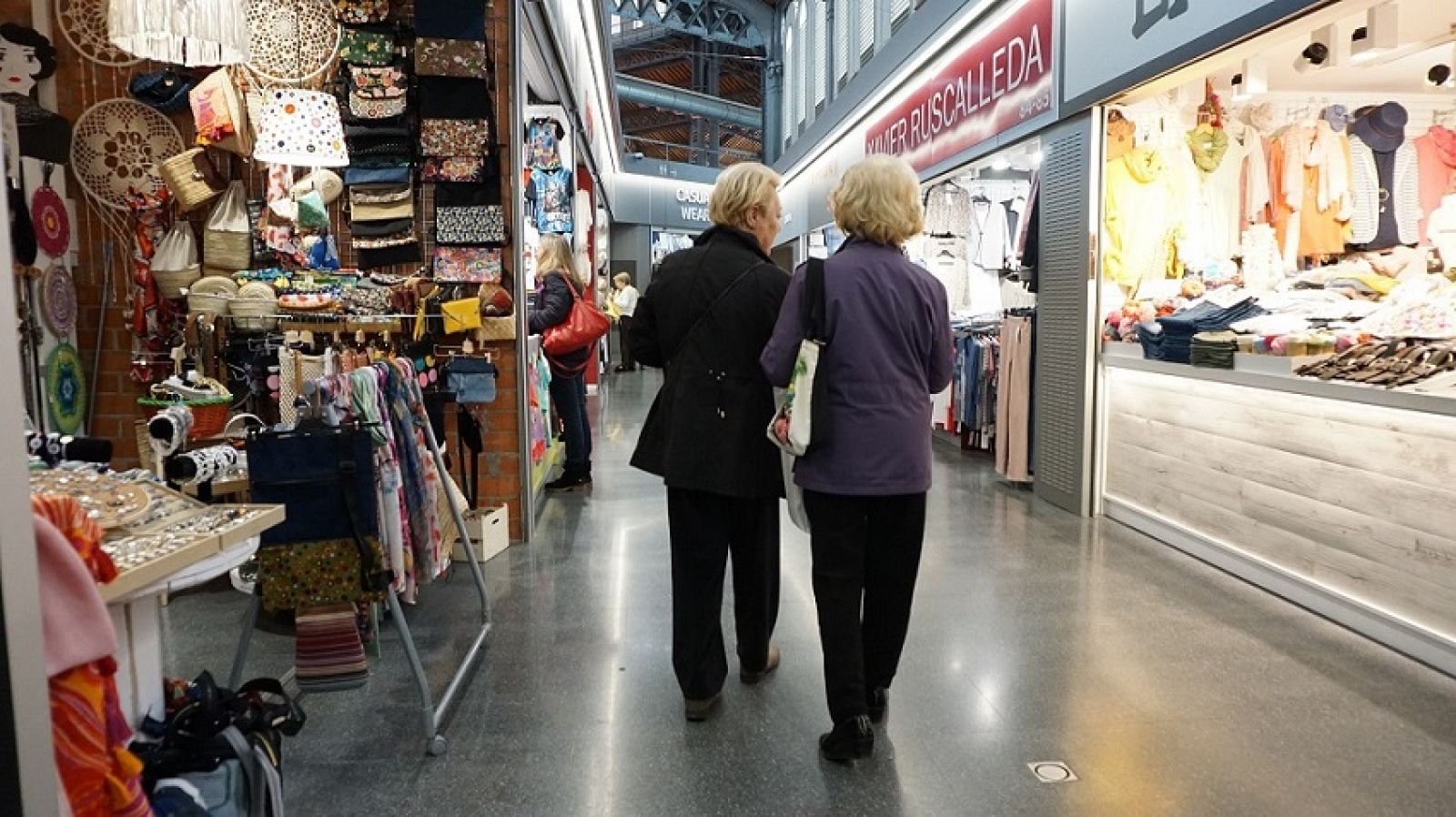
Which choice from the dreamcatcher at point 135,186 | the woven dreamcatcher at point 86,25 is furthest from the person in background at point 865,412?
the woven dreamcatcher at point 86,25

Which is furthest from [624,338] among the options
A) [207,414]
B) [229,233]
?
[207,414]

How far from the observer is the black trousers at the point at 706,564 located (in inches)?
104

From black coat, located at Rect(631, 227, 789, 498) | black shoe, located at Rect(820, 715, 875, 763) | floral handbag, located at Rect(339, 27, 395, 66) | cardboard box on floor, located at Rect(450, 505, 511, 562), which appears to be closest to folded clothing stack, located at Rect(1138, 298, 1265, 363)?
black coat, located at Rect(631, 227, 789, 498)

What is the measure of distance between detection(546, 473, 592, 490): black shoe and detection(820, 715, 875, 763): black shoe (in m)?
3.82

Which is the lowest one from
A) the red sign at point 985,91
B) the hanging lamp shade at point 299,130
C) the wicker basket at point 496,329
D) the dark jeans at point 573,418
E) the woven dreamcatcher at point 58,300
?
the dark jeans at point 573,418

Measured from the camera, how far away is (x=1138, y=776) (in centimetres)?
236

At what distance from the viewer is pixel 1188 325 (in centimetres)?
445

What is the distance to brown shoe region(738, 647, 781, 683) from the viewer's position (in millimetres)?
2955

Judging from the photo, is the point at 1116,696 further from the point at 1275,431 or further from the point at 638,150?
the point at 638,150

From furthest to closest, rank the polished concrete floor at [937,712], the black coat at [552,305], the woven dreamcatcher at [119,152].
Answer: the black coat at [552,305] < the woven dreamcatcher at [119,152] < the polished concrete floor at [937,712]

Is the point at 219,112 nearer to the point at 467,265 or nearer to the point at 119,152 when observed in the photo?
the point at 119,152

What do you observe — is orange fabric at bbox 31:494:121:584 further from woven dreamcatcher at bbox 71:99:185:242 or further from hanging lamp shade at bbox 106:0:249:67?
woven dreamcatcher at bbox 71:99:185:242

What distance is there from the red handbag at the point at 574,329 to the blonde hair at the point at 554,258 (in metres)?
0.06

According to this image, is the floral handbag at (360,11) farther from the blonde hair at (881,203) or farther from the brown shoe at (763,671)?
the brown shoe at (763,671)
